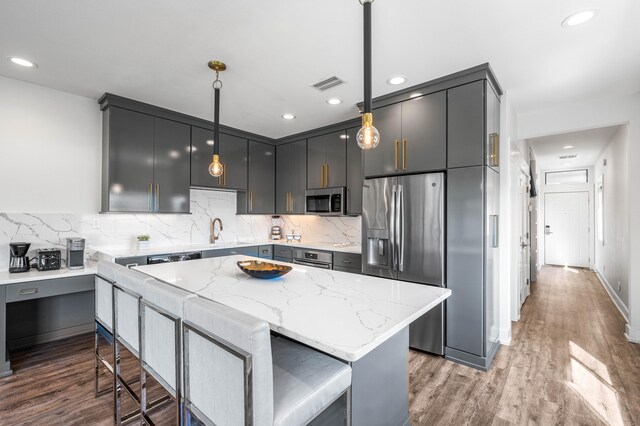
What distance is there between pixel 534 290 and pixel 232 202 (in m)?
5.52

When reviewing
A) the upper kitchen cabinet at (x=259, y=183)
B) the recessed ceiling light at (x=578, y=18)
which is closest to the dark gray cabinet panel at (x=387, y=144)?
the recessed ceiling light at (x=578, y=18)

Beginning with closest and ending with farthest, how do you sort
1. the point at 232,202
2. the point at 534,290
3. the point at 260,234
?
the point at 232,202 → the point at 260,234 → the point at 534,290

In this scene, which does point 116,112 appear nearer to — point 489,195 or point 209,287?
point 209,287

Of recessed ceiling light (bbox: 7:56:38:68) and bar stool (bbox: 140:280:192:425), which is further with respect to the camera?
recessed ceiling light (bbox: 7:56:38:68)

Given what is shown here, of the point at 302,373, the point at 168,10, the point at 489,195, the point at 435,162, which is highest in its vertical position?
the point at 168,10

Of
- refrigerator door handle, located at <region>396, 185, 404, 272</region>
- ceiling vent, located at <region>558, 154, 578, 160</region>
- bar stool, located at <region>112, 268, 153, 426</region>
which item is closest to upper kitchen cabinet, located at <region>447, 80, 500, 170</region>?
refrigerator door handle, located at <region>396, 185, 404, 272</region>

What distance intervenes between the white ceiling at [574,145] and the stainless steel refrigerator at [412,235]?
2.56 meters

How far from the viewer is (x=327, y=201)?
4121 millimetres

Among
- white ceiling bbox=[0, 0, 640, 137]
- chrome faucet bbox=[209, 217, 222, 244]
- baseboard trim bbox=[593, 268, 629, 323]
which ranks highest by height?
white ceiling bbox=[0, 0, 640, 137]

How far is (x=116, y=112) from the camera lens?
10.4 feet

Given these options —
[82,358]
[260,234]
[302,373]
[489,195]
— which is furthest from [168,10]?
[260,234]

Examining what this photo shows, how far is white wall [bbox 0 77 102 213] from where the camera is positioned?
2836 mm

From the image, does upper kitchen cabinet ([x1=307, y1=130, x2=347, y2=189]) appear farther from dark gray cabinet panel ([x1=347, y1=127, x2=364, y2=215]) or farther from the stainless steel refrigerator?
the stainless steel refrigerator

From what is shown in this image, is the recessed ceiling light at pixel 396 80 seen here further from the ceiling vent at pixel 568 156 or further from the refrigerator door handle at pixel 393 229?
the ceiling vent at pixel 568 156
